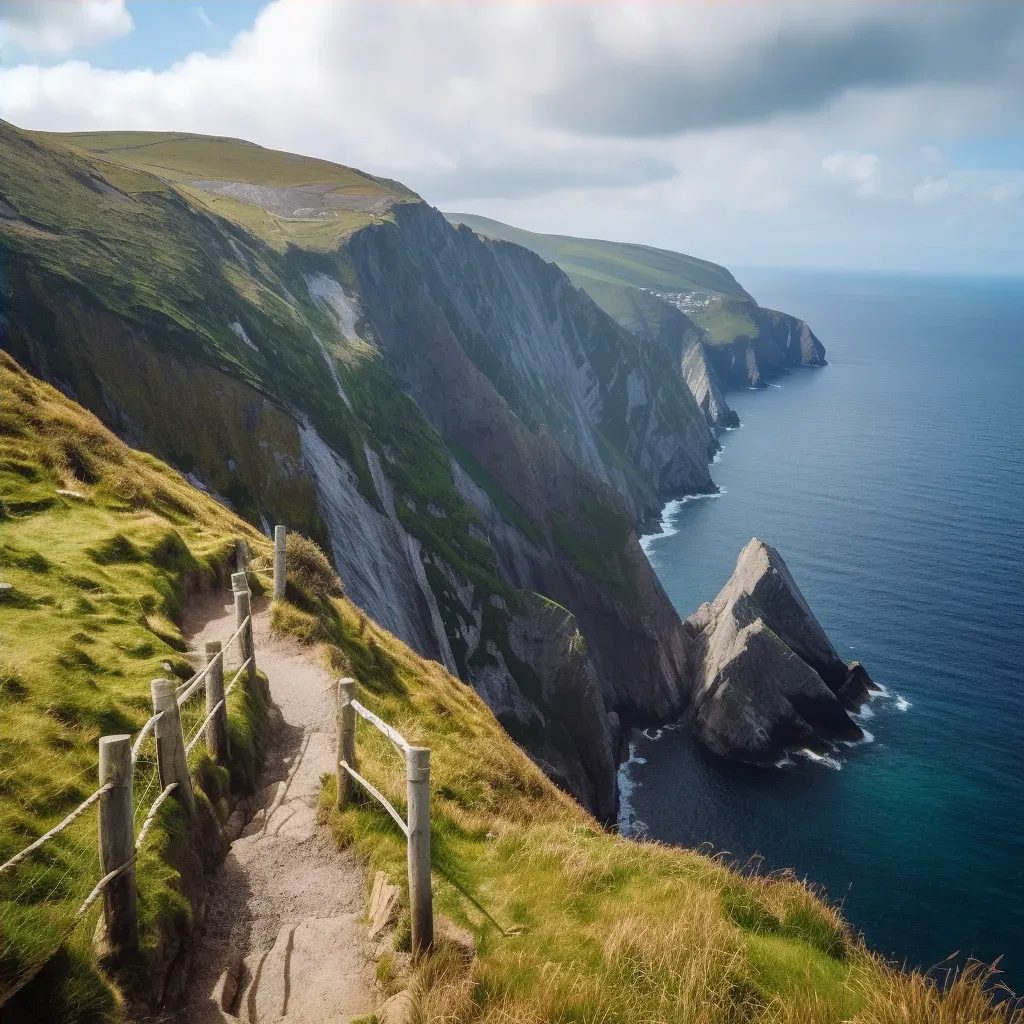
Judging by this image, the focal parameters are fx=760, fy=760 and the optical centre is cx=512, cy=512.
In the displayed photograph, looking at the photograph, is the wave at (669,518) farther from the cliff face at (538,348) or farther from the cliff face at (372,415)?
the cliff face at (372,415)

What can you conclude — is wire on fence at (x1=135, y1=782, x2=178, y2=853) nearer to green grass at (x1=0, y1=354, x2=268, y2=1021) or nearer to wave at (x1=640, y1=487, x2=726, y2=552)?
green grass at (x1=0, y1=354, x2=268, y2=1021)

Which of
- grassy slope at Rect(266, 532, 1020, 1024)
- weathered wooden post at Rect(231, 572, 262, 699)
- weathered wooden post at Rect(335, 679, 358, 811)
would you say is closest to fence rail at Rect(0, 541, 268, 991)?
weathered wooden post at Rect(335, 679, 358, 811)

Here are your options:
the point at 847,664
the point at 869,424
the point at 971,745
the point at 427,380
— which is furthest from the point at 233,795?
the point at 869,424

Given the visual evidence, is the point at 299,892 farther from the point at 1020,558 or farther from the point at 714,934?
the point at 1020,558

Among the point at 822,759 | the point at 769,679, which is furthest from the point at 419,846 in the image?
the point at 769,679

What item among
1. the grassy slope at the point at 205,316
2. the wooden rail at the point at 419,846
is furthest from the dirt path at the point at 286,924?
the grassy slope at the point at 205,316

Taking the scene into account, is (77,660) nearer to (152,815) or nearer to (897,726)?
(152,815)
